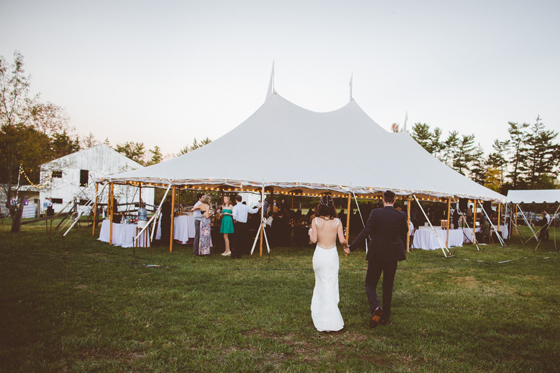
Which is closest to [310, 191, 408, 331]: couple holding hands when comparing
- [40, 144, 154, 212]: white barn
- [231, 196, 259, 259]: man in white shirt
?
[231, 196, 259, 259]: man in white shirt

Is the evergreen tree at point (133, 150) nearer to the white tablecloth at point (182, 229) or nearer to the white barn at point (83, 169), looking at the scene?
the white barn at point (83, 169)

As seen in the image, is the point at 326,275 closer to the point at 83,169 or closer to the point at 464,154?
the point at 83,169

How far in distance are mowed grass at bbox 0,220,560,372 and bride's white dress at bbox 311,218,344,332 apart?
141 mm

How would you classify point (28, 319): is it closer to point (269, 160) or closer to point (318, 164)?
point (269, 160)

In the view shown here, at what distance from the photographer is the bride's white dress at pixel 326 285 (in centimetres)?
372

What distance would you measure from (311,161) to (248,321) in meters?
7.08

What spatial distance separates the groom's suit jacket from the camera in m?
3.79

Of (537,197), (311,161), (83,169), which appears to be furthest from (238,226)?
(83,169)

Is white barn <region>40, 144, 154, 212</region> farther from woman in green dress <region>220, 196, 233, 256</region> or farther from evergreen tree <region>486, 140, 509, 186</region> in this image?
evergreen tree <region>486, 140, 509, 186</region>

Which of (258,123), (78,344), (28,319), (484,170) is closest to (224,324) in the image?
(78,344)

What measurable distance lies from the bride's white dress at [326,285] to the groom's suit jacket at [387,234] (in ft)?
1.04

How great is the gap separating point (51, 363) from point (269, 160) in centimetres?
791

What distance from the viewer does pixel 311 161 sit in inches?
414

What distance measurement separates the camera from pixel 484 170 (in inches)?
1766
